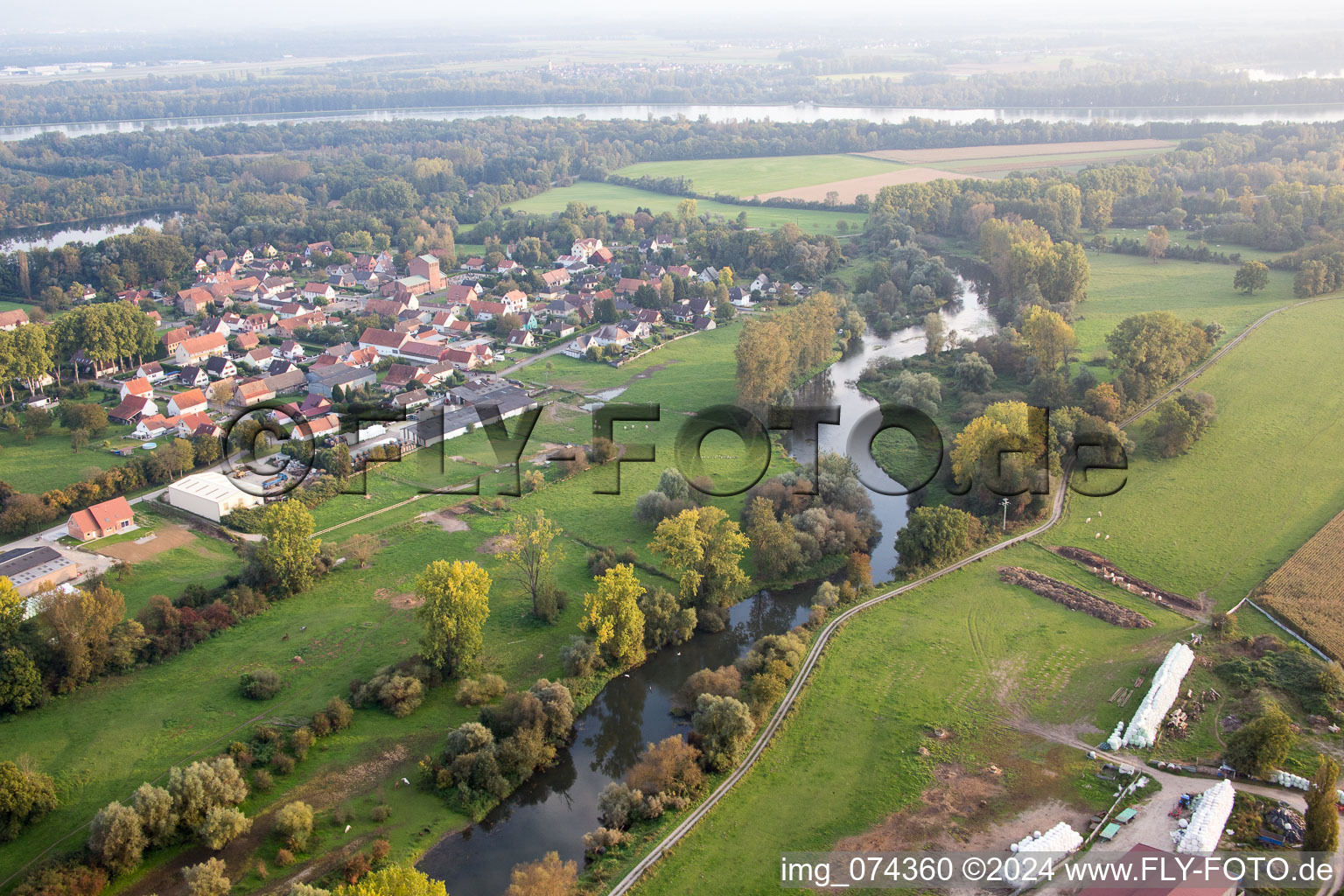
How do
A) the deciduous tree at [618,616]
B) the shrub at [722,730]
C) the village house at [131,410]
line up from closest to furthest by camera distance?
the shrub at [722,730] → the deciduous tree at [618,616] → the village house at [131,410]

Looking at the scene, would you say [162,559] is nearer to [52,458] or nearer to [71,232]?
[52,458]

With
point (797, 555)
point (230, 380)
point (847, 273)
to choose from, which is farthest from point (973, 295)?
point (230, 380)

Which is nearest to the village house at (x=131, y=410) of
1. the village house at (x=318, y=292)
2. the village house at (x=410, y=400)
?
the village house at (x=410, y=400)

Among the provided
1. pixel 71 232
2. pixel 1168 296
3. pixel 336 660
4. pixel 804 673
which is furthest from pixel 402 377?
pixel 71 232

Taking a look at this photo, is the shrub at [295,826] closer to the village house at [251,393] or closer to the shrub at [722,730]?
the shrub at [722,730]

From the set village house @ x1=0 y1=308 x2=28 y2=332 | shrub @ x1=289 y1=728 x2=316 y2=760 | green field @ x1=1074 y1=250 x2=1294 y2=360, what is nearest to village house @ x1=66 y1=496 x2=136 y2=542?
shrub @ x1=289 y1=728 x2=316 y2=760

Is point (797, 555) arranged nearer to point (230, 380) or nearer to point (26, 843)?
point (26, 843)

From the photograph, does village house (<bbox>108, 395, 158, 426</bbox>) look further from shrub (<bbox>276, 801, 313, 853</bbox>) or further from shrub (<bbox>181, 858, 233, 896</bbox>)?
shrub (<bbox>181, 858, 233, 896</bbox>)
